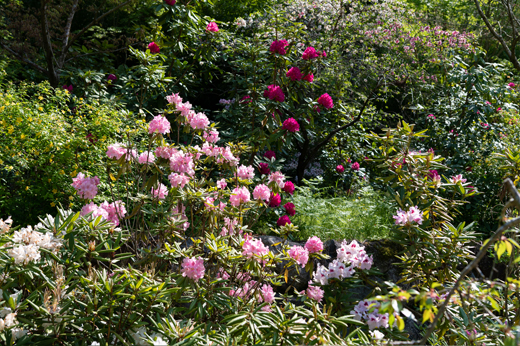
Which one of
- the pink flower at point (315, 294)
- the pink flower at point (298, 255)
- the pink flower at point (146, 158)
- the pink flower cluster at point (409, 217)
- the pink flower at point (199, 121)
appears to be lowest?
the pink flower at point (315, 294)

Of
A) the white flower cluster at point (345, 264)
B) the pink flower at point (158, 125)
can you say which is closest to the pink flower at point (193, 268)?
the white flower cluster at point (345, 264)

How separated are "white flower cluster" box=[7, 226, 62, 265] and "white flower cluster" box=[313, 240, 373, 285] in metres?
1.28

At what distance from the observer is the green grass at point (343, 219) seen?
3816 millimetres

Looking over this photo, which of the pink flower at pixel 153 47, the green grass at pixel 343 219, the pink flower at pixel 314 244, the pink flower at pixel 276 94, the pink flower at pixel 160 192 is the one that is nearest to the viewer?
the pink flower at pixel 314 244

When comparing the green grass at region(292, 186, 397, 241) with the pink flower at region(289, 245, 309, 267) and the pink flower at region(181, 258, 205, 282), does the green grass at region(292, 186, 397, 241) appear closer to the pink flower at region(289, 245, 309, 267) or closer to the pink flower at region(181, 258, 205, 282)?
the pink flower at region(289, 245, 309, 267)

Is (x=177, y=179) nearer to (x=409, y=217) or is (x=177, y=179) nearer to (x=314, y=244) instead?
(x=314, y=244)

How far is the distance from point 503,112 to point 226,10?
5.33 metres

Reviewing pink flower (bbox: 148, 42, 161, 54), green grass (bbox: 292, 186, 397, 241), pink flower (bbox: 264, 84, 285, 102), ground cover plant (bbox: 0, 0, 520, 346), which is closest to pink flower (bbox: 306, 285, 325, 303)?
ground cover plant (bbox: 0, 0, 520, 346)

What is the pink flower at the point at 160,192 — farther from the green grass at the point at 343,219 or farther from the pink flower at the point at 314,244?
the green grass at the point at 343,219

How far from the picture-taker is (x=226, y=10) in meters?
8.16

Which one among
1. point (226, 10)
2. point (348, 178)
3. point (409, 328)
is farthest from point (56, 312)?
point (226, 10)

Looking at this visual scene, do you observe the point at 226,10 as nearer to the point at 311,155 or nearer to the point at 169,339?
the point at 311,155

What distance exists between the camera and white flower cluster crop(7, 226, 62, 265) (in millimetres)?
1625

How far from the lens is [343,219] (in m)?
3.92
